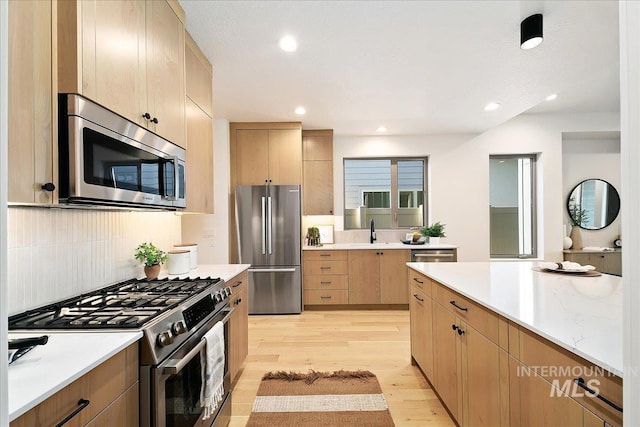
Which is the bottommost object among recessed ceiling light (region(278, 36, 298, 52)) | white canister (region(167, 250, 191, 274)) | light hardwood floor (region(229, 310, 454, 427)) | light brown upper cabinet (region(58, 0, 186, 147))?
light hardwood floor (region(229, 310, 454, 427))

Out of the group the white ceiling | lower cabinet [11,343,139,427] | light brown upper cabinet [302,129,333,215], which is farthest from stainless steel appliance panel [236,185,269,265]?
lower cabinet [11,343,139,427]

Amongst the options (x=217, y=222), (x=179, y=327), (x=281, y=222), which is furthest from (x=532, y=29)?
(x=217, y=222)

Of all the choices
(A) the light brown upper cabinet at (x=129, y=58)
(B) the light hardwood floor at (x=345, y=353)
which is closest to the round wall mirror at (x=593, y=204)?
(B) the light hardwood floor at (x=345, y=353)

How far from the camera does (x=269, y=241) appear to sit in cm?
416

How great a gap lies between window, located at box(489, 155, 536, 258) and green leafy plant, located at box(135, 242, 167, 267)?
16.1 feet

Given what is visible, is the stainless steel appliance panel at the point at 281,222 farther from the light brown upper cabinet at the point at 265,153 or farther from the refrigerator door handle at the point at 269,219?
the light brown upper cabinet at the point at 265,153

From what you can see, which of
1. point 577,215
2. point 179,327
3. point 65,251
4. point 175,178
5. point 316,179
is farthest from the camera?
point 577,215

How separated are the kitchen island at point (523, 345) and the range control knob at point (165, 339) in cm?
130

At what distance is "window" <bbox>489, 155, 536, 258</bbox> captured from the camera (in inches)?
198

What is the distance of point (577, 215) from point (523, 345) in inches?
198

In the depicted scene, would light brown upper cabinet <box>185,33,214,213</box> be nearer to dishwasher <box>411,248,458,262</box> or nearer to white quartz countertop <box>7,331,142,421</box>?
white quartz countertop <box>7,331,142,421</box>

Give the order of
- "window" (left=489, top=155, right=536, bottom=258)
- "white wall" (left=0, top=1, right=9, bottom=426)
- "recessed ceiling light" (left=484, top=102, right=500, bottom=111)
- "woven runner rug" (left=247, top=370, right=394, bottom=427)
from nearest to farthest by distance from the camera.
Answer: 1. "white wall" (left=0, top=1, right=9, bottom=426)
2. "woven runner rug" (left=247, top=370, right=394, bottom=427)
3. "recessed ceiling light" (left=484, top=102, right=500, bottom=111)
4. "window" (left=489, top=155, right=536, bottom=258)

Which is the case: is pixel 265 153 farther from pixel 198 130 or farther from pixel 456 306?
pixel 456 306

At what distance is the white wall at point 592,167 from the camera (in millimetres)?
4926
